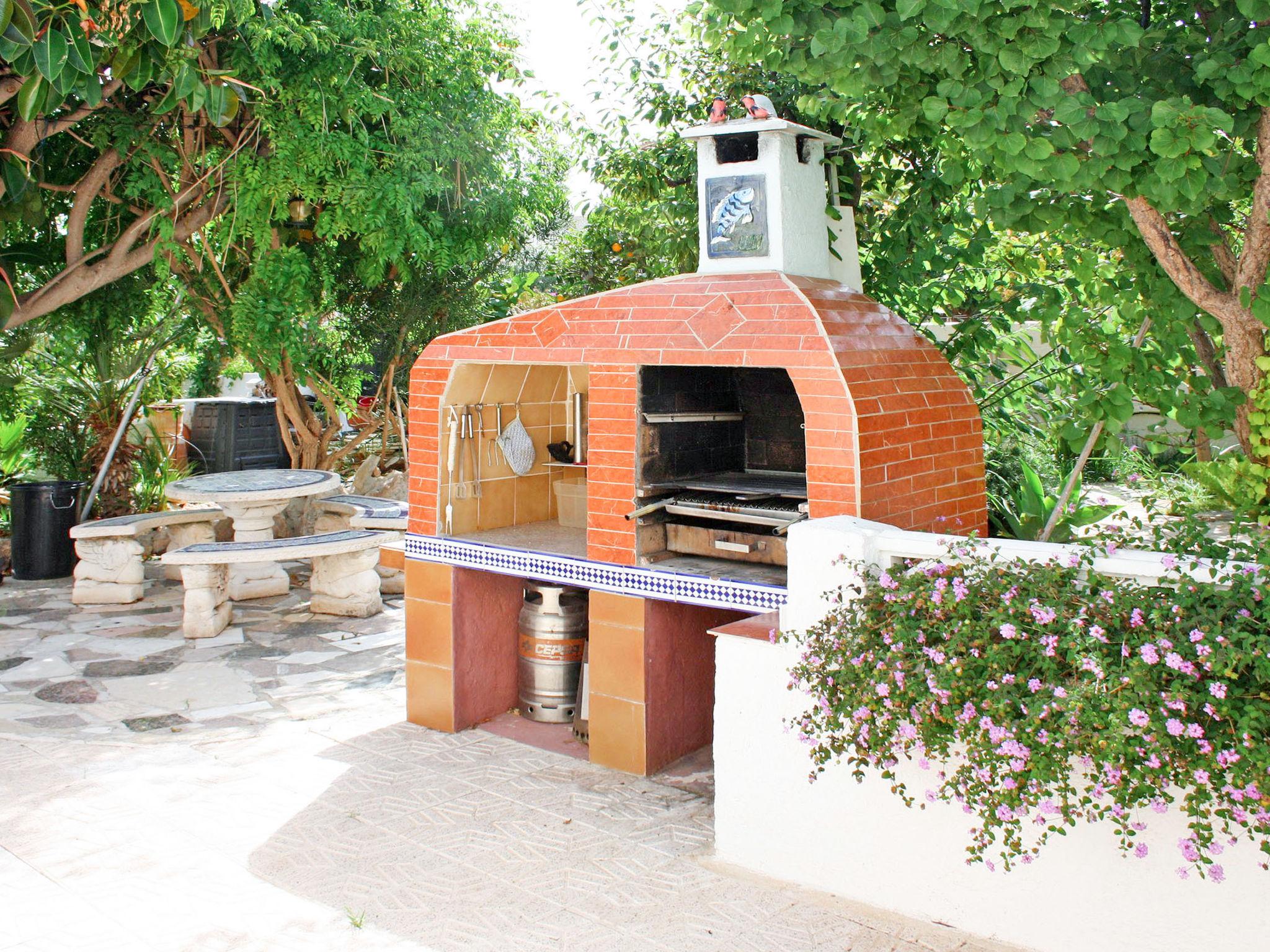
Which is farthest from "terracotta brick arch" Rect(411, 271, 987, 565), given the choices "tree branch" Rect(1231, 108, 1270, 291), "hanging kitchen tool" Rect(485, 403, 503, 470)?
"tree branch" Rect(1231, 108, 1270, 291)

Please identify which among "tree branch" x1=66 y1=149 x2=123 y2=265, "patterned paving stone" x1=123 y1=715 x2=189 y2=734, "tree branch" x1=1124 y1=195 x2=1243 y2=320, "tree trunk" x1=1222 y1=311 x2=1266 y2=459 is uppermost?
"tree branch" x1=66 y1=149 x2=123 y2=265

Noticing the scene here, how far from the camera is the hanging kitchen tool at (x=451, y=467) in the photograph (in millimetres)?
6113

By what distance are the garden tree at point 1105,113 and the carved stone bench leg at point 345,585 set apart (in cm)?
536

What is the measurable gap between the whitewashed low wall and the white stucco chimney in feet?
5.82

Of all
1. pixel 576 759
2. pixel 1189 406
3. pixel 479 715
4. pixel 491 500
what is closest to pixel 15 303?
pixel 491 500

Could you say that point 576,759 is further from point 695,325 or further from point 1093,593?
point 1093,593

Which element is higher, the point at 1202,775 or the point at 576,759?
the point at 1202,775

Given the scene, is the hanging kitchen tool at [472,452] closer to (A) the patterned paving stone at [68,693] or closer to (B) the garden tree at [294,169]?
(A) the patterned paving stone at [68,693]

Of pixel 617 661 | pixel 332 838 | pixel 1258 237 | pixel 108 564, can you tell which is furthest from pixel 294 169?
pixel 1258 237

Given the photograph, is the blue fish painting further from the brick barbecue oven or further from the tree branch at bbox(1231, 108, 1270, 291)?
the tree branch at bbox(1231, 108, 1270, 291)

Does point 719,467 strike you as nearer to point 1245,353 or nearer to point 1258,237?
point 1245,353

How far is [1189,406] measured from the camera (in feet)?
14.4

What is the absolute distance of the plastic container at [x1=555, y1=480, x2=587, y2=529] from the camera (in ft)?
21.6

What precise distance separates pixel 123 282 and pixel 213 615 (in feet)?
11.7
